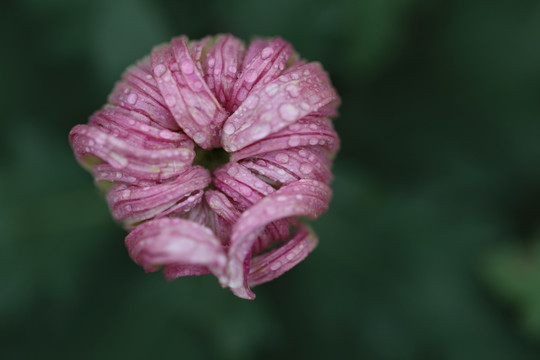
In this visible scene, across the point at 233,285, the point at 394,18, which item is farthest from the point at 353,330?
the point at 233,285

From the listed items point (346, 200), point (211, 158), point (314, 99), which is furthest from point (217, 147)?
point (346, 200)

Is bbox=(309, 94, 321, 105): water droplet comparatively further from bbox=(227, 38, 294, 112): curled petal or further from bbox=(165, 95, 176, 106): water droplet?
bbox=(165, 95, 176, 106): water droplet

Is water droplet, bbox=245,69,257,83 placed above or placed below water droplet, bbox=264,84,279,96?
above

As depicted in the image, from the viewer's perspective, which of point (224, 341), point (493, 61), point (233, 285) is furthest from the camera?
point (493, 61)

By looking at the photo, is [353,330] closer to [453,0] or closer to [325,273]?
[325,273]

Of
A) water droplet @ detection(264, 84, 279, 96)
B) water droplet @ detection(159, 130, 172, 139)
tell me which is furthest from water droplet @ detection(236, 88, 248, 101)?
water droplet @ detection(159, 130, 172, 139)

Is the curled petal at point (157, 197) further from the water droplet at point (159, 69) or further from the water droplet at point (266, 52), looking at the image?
the water droplet at point (266, 52)

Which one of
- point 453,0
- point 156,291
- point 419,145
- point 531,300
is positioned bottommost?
point 531,300
